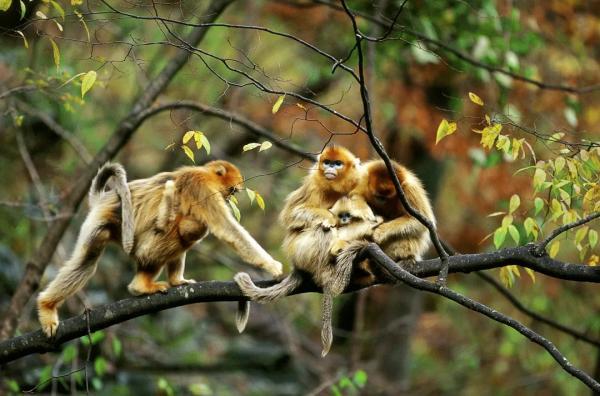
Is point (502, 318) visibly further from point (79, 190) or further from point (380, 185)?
point (79, 190)

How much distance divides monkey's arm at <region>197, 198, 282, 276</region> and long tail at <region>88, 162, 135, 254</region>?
493mm

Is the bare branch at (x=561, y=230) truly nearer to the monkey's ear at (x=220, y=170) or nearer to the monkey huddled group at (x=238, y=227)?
the monkey huddled group at (x=238, y=227)

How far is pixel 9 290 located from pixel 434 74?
18.0 ft

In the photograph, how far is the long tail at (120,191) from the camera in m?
4.68

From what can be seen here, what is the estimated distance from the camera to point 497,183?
1073 centimetres

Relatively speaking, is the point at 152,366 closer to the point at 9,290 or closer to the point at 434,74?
the point at 9,290

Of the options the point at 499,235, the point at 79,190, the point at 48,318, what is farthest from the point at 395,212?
the point at 79,190

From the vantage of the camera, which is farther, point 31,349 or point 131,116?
point 131,116

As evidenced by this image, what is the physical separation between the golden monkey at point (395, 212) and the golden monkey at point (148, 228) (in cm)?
75

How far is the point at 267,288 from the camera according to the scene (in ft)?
14.3

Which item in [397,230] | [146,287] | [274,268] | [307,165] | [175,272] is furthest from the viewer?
[307,165]

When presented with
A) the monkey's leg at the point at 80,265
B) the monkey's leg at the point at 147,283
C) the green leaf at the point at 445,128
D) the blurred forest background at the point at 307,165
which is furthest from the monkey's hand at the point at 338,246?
the blurred forest background at the point at 307,165

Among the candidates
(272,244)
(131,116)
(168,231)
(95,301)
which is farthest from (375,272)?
(272,244)

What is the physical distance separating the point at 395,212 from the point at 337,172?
41 centimetres
